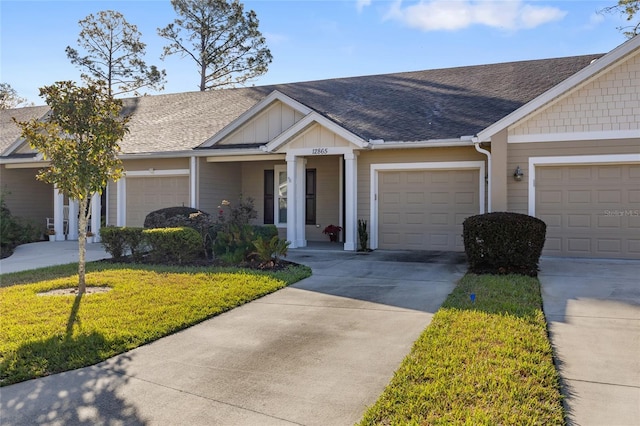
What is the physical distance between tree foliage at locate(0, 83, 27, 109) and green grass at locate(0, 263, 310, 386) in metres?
37.5

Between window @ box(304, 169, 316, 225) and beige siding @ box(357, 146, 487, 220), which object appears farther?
window @ box(304, 169, 316, 225)

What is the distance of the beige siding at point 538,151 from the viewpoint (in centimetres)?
1024

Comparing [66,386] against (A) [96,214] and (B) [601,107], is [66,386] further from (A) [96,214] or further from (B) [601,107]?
(A) [96,214]

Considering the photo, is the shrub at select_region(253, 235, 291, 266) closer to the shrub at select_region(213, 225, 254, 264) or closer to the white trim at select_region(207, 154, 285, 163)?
the shrub at select_region(213, 225, 254, 264)

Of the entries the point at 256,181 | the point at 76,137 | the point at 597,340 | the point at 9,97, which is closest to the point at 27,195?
the point at 256,181

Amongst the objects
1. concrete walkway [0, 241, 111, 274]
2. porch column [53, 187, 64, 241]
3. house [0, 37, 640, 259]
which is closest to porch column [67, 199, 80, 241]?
porch column [53, 187, 64, 241]

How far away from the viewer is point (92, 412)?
362cm

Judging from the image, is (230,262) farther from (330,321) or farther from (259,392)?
(259,392)

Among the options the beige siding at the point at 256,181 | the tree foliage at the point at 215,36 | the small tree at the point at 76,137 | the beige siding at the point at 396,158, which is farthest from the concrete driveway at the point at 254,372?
the tree foliage at the point at 215,36

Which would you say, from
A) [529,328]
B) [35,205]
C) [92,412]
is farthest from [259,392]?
[35,205]

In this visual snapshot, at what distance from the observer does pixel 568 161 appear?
34.6 ft

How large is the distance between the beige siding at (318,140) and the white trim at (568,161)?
4442 millimetres

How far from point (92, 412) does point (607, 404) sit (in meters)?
3.88

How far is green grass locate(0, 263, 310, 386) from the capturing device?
189 inches
